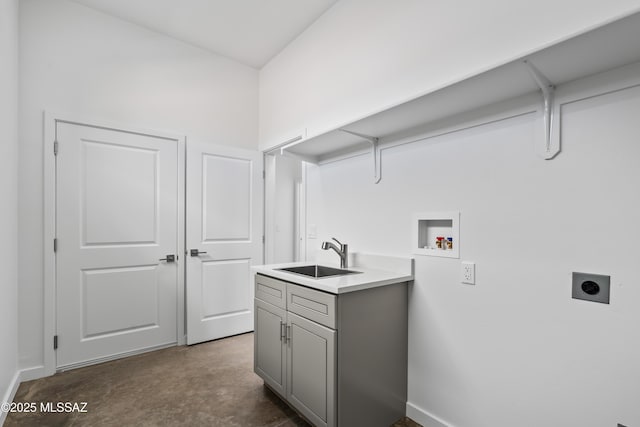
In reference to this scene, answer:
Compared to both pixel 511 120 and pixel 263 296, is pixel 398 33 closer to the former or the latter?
pixel 511 120

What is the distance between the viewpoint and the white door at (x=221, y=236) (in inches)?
121

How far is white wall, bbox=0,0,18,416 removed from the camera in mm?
1887

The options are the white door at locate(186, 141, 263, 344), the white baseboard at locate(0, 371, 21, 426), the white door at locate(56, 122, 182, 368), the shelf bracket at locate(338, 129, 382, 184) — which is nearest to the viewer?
the white baseboard at locate(0, 371, 21, 426)

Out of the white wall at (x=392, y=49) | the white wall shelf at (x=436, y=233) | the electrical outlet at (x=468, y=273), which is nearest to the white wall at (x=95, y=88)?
the white wall at (x=392, y=49)

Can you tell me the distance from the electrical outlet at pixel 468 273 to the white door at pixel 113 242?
8.37ft

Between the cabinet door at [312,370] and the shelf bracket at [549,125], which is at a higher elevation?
the shelf bracket at [549,125]

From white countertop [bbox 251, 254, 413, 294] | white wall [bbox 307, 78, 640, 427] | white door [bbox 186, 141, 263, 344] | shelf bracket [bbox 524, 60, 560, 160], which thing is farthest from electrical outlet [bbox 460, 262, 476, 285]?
white door [bbox 186, 141, 263, 344]

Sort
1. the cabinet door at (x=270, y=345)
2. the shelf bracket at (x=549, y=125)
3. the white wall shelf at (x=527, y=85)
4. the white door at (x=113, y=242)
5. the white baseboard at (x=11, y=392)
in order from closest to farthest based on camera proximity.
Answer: the white wall shelf at (x=527, y=85)
the shelf bracket at (x=549, y=125)
the white baseboard at (x=11, y=392)
the cabinet door at (x=270, y=345)
the white door at (x=113, y=242)

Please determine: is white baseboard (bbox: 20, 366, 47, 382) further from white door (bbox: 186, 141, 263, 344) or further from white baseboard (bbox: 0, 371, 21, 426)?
white door (bbox: 186, 141, 263, 344)

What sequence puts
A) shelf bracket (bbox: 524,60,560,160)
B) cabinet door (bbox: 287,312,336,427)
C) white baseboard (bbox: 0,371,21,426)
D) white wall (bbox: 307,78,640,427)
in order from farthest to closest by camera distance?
white baseboard (bbox: 0,371,21,426), cabinet door (bbox: 287,312,336,427), shelf bracket (bbox: 524,60,560,160), white wall (bbox: 307,78,640,427)

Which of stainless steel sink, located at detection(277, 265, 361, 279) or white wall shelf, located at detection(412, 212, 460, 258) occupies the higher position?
white wall shelf, located at detection(412, 212, 460, 258)

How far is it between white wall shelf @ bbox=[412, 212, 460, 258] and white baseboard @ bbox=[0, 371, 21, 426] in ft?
8.66

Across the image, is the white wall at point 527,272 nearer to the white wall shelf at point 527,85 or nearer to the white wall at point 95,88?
the white wall shelf at point 527,85

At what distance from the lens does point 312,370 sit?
5.67 feet
